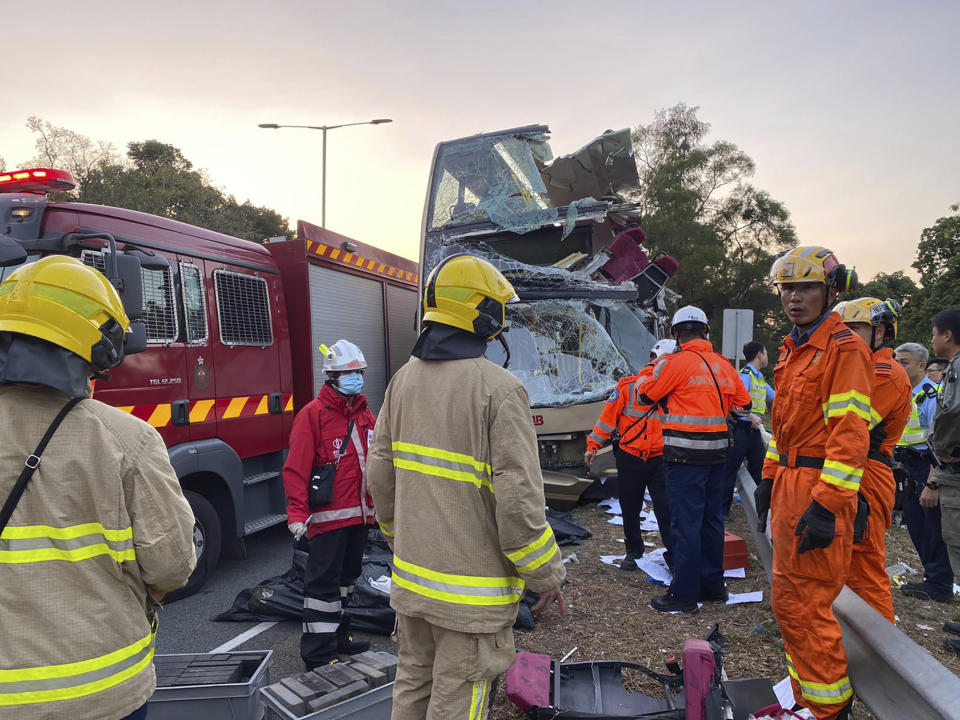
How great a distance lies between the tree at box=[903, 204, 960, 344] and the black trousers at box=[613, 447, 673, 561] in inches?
884

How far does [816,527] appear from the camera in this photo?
265cm

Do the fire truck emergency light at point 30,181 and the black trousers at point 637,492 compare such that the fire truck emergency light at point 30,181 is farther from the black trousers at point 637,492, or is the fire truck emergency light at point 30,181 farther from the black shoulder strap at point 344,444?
the black trousers at point 637,492

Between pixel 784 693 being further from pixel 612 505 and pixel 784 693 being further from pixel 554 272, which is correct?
pixel 554 272

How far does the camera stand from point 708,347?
4703 mm

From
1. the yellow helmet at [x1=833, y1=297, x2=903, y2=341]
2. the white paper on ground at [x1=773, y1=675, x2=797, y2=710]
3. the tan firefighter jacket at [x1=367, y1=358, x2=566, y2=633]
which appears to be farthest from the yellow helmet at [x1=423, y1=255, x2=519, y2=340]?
the yellow helmet at [x1=833, y1=297, x2=903, y2=341]

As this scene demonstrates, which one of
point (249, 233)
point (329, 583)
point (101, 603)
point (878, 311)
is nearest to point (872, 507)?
point (878, 311)

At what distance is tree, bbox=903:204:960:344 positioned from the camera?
23328mm

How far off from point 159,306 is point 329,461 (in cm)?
203

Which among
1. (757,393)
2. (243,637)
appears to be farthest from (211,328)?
(757,393)

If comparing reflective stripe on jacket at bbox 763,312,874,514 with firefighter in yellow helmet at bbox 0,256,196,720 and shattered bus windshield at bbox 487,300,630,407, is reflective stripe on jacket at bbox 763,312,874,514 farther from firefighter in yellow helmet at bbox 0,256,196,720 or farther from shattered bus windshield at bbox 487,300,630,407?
shattered bus windshield at bbox 487,300,630,407

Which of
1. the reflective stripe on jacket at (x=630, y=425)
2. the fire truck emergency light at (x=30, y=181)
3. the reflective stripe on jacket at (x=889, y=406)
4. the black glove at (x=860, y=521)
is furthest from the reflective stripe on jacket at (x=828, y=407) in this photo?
the fire truck emergency light at (x=30, y=181)

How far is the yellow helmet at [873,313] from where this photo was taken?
3.90 m

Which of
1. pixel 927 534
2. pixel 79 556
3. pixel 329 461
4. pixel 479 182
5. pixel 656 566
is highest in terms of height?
pixel 479 182

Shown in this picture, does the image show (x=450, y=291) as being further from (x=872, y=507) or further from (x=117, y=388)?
(x=117, y=388)
